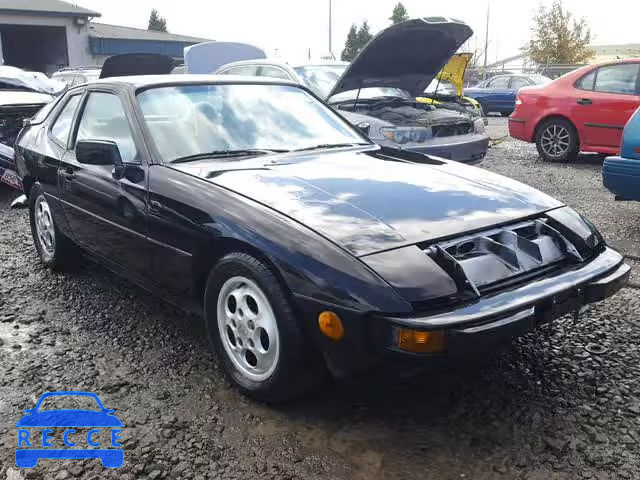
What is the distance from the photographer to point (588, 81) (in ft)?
27.6

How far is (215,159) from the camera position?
320 centimetres

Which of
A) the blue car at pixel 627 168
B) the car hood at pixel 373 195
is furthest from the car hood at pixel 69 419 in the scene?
the blue car at pixel 627 168

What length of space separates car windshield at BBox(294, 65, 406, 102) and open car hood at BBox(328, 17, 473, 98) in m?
0.35

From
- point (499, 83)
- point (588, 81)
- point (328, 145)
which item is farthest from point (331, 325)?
point (499, 83)

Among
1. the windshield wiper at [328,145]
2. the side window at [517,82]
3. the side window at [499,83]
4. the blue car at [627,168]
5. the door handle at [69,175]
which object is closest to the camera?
the windshield wiper at [328,145]

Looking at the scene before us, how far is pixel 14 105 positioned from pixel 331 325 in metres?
5.84

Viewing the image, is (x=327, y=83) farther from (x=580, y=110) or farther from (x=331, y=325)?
(x=331, y=325)

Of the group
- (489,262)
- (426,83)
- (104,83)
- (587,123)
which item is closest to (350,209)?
(489,262)

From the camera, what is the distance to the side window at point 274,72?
7671mm

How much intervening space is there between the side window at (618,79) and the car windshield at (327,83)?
2804 mm

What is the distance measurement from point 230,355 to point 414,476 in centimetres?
101

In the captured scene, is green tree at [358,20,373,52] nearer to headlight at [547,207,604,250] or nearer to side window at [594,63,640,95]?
side window at [594,63,640,95]

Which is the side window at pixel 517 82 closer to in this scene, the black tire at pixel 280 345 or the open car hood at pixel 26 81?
the open car hood at pixel 26 81

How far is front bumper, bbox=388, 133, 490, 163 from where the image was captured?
623 cm
